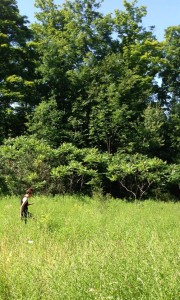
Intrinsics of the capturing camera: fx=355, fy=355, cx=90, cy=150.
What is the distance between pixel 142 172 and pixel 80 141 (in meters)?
6.05

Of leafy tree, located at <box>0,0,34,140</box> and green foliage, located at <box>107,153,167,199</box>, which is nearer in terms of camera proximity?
green foliage, located at <box>107,153,167,199</box>

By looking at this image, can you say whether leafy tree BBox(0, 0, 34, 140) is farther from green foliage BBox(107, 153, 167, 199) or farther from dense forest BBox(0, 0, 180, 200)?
green foliage BBox(107, 153, 167, 199)

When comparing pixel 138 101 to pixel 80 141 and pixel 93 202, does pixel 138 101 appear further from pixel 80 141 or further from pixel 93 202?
pixel 93 202

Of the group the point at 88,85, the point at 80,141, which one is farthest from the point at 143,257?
the point at 88,85

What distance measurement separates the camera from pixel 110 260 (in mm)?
4996

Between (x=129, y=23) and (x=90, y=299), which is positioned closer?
(x=90, y=299)

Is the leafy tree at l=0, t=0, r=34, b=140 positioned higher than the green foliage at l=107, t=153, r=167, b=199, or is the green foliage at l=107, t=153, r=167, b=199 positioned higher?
the leafy tree at l=0, t=0, r=34, b=140

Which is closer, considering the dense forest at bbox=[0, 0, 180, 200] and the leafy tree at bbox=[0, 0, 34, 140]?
the dense forest at bbox=[0, 0, 180, 200]

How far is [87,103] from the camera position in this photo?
2839 cm

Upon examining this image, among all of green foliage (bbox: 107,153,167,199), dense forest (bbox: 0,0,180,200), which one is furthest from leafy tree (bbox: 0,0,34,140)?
green foliage (bbox: 107,153,167,199)

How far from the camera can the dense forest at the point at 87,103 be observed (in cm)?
2262

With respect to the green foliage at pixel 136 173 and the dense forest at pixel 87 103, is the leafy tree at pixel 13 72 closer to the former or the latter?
the dense forest at pixel 87 103

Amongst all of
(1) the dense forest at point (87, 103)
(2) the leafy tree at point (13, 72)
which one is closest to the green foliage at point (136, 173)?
(1) the dense forest at point (87, 103)

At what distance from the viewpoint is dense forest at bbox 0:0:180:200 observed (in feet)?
74.2
